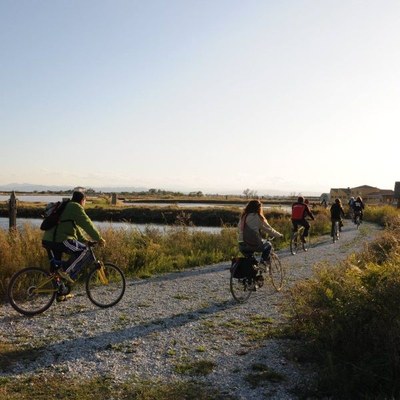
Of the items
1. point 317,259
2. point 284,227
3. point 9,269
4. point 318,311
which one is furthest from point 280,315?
point 284,227

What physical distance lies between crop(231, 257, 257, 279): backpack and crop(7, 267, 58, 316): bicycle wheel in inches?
136

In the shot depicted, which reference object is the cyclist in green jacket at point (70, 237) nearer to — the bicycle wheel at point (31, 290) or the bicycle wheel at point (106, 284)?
the bicycle wheel at point (31, 290)

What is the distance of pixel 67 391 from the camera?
5.04m

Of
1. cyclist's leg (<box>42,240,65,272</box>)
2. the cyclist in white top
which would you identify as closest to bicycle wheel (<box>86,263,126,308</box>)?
cyclist's leg (<box>42,240,65,272</box>)

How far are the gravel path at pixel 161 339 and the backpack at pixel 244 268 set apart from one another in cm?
55

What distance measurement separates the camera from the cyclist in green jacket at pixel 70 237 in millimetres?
8375

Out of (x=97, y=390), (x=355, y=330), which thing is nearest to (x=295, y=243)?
(x=355, y=330)

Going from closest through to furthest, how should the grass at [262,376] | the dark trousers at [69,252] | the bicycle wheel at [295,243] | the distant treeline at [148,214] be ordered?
the grass at [262,376] < the dark trousers at [69,252] < the bicycle wheel at [295,243] < the distant treeline at [148,214]

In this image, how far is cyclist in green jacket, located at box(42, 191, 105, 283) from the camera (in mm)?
8375

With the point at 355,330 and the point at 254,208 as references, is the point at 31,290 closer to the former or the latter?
the point at 254,208

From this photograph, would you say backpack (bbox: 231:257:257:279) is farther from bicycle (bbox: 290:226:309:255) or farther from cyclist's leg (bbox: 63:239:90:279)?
bicycle (bbox: 290:226:309:255)

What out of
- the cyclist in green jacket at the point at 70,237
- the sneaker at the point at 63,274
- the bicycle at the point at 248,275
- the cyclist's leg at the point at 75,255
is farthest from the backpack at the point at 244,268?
the sneaker at the point at 63,274

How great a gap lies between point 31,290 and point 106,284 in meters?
1.66

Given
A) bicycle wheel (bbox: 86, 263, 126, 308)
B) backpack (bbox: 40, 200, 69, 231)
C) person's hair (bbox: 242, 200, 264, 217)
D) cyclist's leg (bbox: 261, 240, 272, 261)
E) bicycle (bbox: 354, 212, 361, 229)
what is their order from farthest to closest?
bicycle (bbox: 354, 212, 361, 229) → cyclist's leg (bbox: 261, 240, 272, 261) → person's hair (bbox: 242, 200, 264, 217) → bicycle wheel (bbox: 86, 263, 126, 308) → backpack (bbox: 40, 200, 69, 231)
